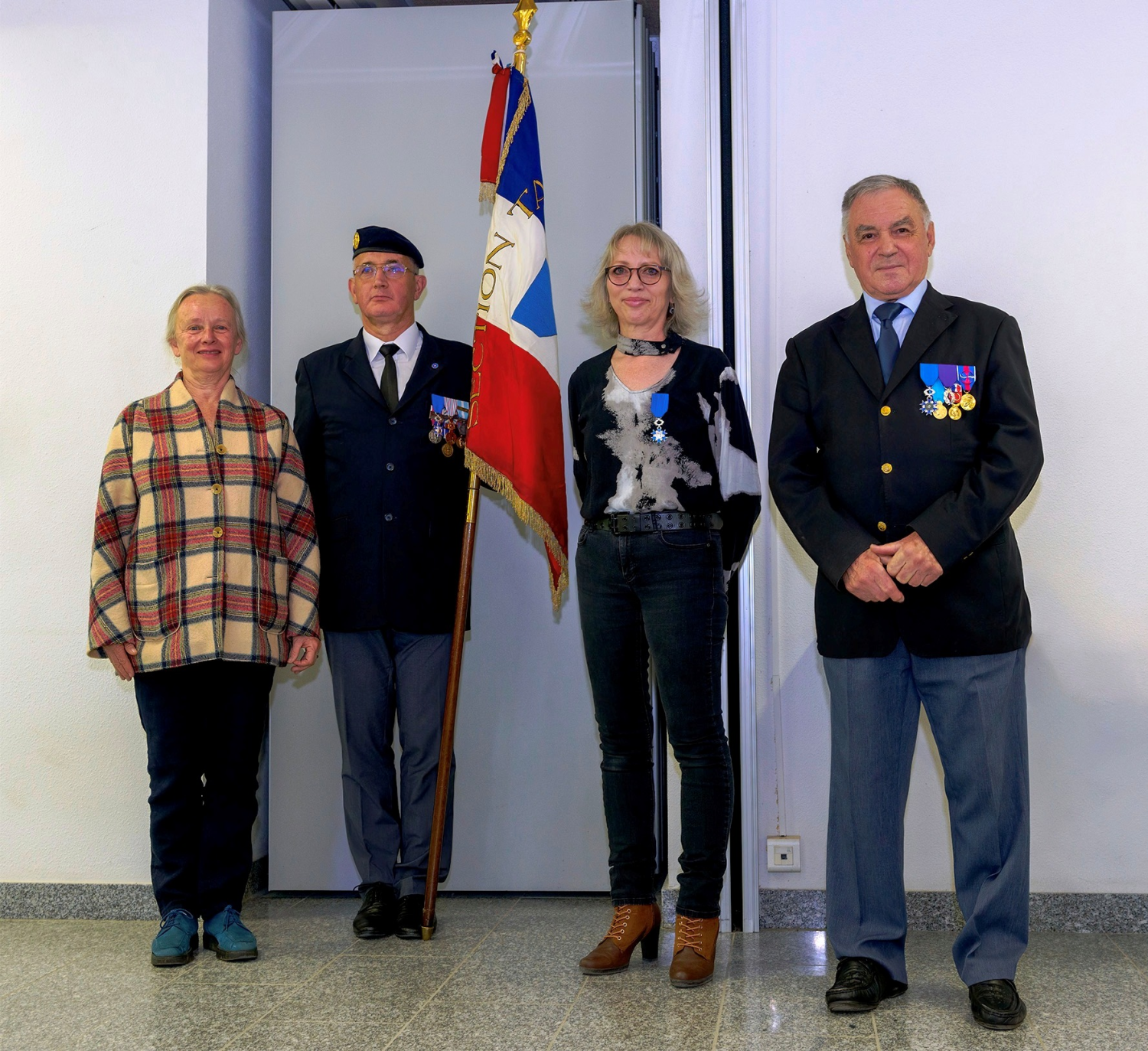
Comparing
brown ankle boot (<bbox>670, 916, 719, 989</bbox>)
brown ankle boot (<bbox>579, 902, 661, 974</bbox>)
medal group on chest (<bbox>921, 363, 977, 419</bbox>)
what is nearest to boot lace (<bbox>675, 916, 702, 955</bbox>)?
brown ankle boot (<bbox>670, 916, 719, 989</bbox>)

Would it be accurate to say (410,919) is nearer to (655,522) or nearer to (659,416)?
(655,522)

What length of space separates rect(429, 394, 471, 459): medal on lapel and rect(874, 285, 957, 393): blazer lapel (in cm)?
120

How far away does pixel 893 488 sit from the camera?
227 centimetres

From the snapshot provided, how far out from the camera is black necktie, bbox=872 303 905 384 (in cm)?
234

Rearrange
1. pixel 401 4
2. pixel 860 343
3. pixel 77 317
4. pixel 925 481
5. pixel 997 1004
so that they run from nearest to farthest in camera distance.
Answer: pixel 997 1004, pixel 925 481, pixel 860 343, pixel 77 317, pixel 401 4

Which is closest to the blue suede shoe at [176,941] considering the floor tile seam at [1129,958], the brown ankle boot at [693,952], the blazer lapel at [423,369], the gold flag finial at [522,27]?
the brown ankle boot at [693,952]

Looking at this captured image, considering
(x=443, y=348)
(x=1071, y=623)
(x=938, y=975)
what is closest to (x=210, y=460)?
(x=443, y=348)

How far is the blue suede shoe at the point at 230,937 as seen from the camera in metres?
2.62

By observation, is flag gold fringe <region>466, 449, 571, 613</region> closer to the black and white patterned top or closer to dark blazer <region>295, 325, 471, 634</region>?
dark blazer <region>295, 325, 471, 634</region>

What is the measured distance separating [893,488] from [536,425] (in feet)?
3.24

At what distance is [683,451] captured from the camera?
2.50 m

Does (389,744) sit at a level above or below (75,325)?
below

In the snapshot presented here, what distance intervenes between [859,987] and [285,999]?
1.18 m

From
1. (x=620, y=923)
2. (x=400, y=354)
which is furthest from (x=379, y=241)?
(x=620, y=923)
